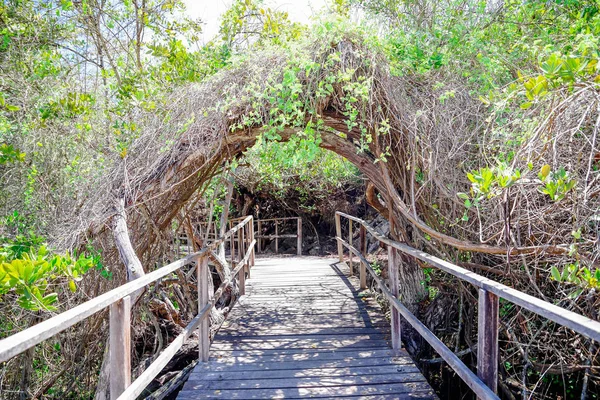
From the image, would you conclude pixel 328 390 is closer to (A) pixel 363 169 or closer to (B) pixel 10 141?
(A) pixel 363 169

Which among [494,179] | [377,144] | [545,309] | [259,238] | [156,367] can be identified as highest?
[377,144]

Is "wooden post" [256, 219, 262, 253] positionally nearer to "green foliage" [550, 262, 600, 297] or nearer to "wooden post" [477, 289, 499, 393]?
"wooden post" [477, 289, 499, 393]

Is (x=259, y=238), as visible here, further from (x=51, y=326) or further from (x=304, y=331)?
(x=51, y=326)

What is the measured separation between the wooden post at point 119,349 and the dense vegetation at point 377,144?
1.48 ft

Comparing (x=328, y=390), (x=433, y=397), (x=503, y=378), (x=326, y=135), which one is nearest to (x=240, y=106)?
(x=326, y=135)

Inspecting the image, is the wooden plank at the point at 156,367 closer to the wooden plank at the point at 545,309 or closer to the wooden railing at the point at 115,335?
the wooden railing at the point at 115,335

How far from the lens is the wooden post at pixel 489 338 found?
2.03m

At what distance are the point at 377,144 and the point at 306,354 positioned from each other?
1.99m

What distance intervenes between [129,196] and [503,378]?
3618 mm

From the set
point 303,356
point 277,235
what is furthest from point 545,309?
point 277,235

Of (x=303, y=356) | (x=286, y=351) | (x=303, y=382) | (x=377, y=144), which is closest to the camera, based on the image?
(x=303, y=382)

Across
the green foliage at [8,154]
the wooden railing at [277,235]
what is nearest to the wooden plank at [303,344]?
the green foliage at [8,154]

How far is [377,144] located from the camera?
3518 millimetres

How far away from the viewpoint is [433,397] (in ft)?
9.15
